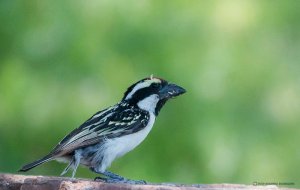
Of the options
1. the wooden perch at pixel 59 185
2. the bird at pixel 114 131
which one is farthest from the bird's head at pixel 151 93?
the wooden perch at pixel 59 185

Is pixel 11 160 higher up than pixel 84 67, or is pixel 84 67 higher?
pixel 84 67

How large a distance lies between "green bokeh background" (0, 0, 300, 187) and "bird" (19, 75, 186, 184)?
0.73 ft

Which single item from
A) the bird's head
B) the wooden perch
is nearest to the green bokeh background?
the bird's head

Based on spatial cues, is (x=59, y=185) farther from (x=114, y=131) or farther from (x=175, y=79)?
(x=175, y=79)

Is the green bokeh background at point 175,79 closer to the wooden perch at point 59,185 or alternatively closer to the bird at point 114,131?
the bird at point 114,131

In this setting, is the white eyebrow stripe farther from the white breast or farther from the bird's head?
the white breast

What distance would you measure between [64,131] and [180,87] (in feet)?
2.70

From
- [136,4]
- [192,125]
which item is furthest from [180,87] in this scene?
[136,4]

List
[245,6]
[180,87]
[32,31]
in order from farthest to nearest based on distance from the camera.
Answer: [32,31] < [245,6] < [180,87]

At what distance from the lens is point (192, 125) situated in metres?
5.00

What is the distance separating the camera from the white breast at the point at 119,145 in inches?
178

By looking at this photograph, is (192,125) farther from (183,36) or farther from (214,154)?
(183,36)

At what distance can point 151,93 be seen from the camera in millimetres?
4910

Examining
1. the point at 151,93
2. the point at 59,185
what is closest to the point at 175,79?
the point at 151,93
